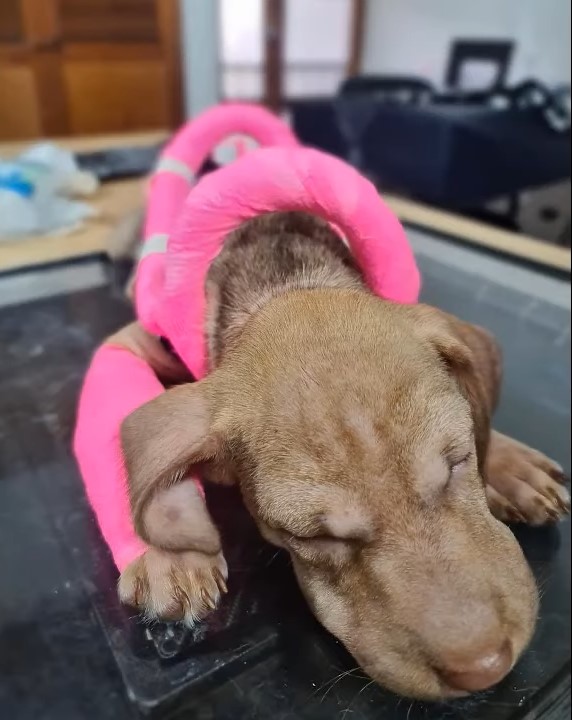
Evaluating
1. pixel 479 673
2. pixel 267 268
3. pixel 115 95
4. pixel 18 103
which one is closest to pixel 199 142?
pixel 267 268

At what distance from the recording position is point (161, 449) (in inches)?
37.5

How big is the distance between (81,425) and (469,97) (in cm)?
164

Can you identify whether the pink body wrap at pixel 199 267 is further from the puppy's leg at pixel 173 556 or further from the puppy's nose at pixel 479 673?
the puppy's nose at pixel 479 673

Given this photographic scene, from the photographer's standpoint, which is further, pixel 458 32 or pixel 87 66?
pixel 87 66

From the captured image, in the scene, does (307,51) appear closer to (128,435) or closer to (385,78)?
(385,78)

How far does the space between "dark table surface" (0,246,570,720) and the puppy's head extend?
7 centimetres

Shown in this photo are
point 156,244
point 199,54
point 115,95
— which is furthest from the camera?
point 115,95

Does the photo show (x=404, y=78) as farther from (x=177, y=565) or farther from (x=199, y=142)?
(x=177, y=565)

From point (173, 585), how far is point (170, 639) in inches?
2.7

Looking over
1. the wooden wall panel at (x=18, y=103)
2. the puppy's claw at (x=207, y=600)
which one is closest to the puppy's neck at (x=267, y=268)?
the puppy's claw at (x=207, y=600)

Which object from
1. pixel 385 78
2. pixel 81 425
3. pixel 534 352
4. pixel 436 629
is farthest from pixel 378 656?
pixel 385 78

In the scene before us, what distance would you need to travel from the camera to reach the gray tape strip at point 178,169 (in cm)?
195

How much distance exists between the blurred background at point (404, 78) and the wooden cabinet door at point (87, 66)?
0.02 meters

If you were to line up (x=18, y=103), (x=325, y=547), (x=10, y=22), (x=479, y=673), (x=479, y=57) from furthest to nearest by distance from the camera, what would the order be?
(x=18, y=103) < (x=10, y=22) < (x=479, y=57) < (x=325, y=547) < (x=479, y=673)
